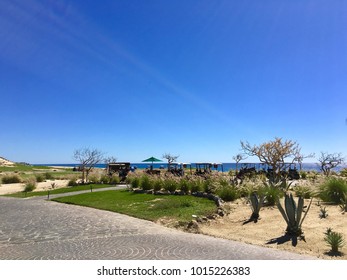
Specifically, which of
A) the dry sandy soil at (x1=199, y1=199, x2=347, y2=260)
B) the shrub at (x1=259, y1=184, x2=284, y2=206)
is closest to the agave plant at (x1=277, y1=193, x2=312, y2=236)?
the dry sandy soil at (x1=199, y1=199, x2=347, y2=260)

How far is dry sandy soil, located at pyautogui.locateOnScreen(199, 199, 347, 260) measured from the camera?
266 inches

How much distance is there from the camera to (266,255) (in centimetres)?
612

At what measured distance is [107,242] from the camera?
7.34m

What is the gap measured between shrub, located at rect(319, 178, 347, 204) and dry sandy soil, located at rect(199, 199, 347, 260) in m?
0.62

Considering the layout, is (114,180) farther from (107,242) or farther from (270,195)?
(107,242)

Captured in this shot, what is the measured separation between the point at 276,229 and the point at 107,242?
4.66m

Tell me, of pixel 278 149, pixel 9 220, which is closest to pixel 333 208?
pixel 9 220

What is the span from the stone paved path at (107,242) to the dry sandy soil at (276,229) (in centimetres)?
→ 60

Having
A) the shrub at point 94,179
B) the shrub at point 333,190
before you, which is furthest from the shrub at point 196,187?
the shrub at point 94,179

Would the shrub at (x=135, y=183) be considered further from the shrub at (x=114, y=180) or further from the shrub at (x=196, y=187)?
the shrub at (x=114, y=180)

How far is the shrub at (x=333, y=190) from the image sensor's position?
11.2m

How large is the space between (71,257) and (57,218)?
5.60 meters

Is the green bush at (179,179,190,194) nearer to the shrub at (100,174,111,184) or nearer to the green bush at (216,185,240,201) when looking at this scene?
the green bush at (216,185,240,201)
